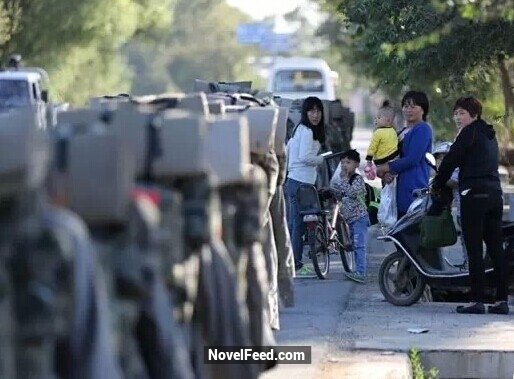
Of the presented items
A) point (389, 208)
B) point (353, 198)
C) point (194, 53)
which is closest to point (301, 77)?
point (353, 198)

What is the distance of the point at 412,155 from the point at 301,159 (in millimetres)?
1687

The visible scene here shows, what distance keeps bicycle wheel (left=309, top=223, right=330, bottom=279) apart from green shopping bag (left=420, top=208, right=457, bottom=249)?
2.38 m

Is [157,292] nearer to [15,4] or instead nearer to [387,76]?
[387,76]

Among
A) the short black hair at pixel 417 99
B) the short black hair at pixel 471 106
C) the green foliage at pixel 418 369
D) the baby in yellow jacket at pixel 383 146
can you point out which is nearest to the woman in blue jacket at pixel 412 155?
the short black hair at pixel 417 99

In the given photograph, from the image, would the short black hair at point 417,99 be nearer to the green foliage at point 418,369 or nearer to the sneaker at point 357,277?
the sneaker at point 357,277

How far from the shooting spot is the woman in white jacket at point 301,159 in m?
18.3

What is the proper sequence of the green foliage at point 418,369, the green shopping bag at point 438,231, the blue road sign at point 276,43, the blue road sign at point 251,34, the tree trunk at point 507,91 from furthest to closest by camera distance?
the blue road sign at point 276,43, the blue road sign at point 251,34, the tree trunk at point 507,91, the green shopping bag at point 438,231, the green foliage at point 418,369

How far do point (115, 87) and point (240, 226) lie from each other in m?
53.8

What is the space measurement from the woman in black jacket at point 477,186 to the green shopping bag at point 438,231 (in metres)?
0.48

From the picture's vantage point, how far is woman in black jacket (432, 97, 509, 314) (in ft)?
48.8

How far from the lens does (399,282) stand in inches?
625

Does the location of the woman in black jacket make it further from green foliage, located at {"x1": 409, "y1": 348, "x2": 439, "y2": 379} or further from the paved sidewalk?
green foliage, located at {"x1": 409, "y1": 348, "x2": 439, "y2": 379}

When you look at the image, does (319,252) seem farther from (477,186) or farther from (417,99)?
(477,186)

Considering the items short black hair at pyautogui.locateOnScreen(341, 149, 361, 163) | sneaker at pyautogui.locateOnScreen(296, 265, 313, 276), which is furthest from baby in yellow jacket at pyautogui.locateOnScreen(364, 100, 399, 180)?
sneaker at pyautogui.locateOnScreen(296, 265, 313, 276)
